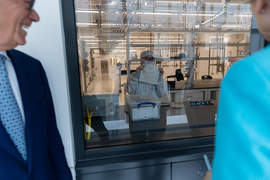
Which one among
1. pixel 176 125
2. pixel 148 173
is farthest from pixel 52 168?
pixel 176 125

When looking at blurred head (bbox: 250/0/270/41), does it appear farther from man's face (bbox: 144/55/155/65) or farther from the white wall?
man's face (bbox: 144/55/155/65)

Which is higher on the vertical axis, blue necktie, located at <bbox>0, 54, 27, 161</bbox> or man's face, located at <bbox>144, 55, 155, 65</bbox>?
man's face, located at <bbox>144, 55, 155, 65</bbox>

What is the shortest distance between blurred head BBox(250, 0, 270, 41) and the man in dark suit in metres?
A: 0.60

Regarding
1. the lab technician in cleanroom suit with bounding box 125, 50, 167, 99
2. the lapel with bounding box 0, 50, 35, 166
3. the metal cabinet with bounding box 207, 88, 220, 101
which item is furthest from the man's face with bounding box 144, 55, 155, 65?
the lapel with bounding box 0, 50, 35, 166

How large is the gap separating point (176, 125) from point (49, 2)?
1267 millimetres

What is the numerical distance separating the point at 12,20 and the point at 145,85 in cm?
196

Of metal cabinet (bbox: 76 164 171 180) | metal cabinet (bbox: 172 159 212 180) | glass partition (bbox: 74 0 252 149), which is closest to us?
metal cabinet (bbox: 76 164 171 180)

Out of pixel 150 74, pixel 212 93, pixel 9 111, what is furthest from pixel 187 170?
pixel 212 93

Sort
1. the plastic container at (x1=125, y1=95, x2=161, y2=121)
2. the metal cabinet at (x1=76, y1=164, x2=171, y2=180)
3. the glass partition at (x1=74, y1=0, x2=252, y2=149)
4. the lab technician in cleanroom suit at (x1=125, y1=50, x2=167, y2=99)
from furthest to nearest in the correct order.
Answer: the lab technician in cleanroom suit at (x1=125, y1=50, x2=167, y2=99) < the plastic container at (x1=125, y1=95, x2=161, y2=121) < the glass partition at (x1=74, y1=0, x2=252, y2=149) < the metal cabinet at (x1=76, y1=164, x2=171, y2=180)

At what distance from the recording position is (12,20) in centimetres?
52

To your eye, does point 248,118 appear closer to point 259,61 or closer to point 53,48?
point 259,61

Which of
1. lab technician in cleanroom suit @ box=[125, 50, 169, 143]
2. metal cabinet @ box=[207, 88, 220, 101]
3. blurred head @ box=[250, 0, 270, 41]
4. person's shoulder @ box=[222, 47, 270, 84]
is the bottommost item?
metal cabinet @ box=[207, 88, 220, 101]

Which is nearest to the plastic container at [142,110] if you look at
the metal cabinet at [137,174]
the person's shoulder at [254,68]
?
the metal cabinet at [137,174]

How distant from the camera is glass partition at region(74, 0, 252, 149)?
4.58 feet
